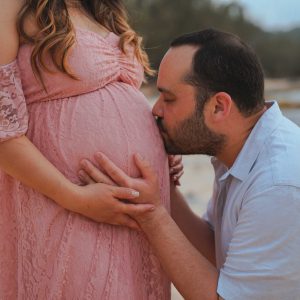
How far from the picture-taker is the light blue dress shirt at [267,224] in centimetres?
200

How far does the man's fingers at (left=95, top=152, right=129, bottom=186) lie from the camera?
2064 millimetres

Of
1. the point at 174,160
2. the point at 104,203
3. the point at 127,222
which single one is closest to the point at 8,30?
the point at 104,203

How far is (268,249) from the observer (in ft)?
6.63

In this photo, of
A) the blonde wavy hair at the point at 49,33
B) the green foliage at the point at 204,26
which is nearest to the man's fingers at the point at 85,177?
the blonde wavy hair at the point at 49,33

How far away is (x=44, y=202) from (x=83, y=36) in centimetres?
57

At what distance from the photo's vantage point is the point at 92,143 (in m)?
2.08

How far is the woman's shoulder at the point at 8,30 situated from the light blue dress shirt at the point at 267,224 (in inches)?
34.6

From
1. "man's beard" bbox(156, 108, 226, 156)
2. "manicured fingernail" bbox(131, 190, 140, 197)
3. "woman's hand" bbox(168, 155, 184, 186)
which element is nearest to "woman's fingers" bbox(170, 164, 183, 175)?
"woman's hand" bbox(168, 155, 184, 186)

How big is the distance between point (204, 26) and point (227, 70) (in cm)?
4400

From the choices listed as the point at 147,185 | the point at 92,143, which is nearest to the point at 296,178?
the point at 147,185

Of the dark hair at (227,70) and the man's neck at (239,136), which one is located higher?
the dark hair at (227,70)

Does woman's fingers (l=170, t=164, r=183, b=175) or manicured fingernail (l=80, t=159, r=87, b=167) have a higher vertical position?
manicured fingernail (l=80, t=159, r=87, b=167)

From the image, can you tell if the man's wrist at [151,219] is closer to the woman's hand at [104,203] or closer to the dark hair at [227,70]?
the woman's hand at [104,203]

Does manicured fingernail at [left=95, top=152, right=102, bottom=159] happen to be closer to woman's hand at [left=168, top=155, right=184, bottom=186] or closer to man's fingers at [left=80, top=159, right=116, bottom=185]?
man's fingers at [left=80, top=159, right=116, bottom=185]
